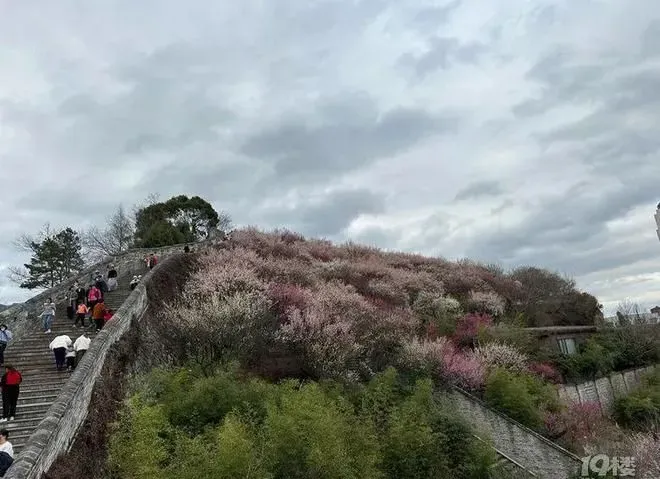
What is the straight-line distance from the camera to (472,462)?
15.0 meters

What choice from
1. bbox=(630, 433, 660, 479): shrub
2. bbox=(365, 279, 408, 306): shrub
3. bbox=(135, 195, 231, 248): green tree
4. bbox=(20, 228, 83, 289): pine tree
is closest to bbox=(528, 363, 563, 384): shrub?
bbox=(365, 279, 408, 306): shrub

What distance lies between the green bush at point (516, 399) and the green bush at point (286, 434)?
11.9 ft

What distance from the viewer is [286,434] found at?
10.5 m

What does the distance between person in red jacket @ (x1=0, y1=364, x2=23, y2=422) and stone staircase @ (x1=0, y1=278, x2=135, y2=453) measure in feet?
0.72

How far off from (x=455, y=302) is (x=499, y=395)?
13.0 m

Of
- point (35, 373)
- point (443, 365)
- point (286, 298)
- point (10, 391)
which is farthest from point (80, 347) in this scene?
point (443, 365)

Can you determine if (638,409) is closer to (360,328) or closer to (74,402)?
(360,328)

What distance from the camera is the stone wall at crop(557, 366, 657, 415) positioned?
84.1 ft

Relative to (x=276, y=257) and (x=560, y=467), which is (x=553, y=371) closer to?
(x=560, y=467)

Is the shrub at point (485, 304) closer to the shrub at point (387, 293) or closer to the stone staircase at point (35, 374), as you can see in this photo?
the shrub at point (387, 293)

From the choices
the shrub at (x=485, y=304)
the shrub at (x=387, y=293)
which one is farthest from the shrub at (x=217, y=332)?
the shrub at (x=485, y=304)

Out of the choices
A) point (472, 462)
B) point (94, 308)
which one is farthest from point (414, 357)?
point (94, 308)

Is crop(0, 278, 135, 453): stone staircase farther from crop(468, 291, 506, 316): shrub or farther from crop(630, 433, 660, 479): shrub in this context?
crop(468, 291, 506, 316): shrub

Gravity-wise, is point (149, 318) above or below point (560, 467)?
above
